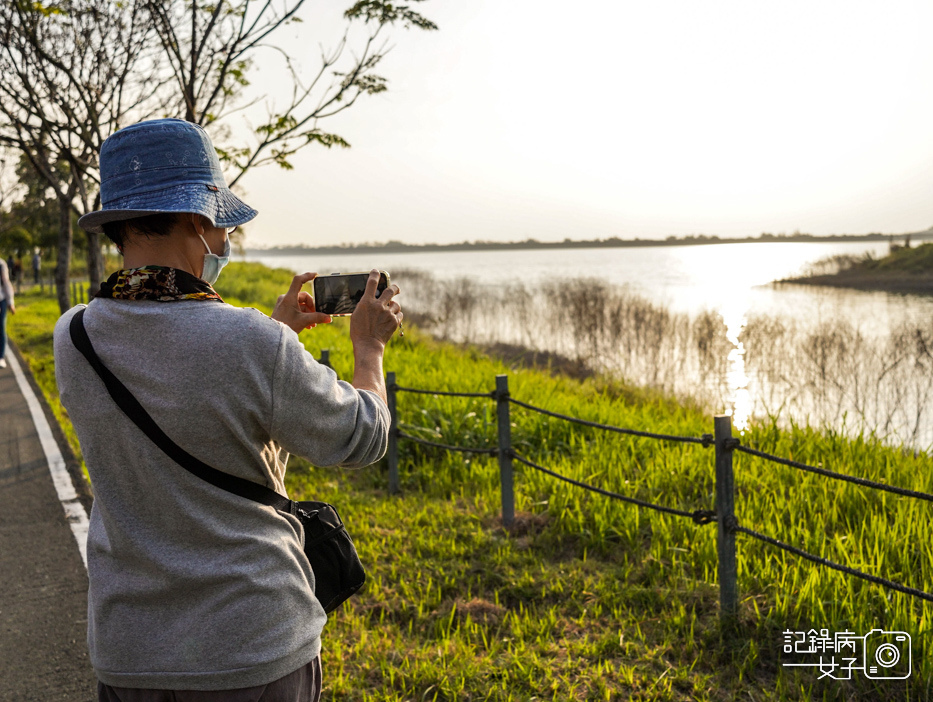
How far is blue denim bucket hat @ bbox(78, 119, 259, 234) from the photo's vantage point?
4.44 ft

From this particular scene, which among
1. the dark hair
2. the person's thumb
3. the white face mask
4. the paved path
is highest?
the dark hair

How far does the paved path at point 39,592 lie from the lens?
332cm

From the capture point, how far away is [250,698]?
134 cm

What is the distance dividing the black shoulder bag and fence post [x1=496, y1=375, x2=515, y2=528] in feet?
10.9

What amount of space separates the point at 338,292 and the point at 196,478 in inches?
25.5

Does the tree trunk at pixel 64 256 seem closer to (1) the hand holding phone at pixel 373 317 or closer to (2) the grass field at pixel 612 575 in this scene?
(2) the grass field at pixel 612 575

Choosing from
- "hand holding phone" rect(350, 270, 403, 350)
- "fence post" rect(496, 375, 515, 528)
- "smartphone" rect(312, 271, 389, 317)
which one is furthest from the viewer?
"fence post" rect(496, 375, 515, 528)

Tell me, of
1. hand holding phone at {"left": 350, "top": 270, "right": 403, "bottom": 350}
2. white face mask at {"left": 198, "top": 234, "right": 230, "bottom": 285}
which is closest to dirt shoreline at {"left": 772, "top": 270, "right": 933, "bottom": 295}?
hand holding phone at {"left": 350, "top": 270, "right": 403, "bottom": 350}

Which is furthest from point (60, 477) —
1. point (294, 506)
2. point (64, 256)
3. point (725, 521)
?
point (64, 256)

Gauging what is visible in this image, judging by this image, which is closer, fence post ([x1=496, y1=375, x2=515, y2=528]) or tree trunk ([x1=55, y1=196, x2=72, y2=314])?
fence post ([x1=496, y1=375, x2=515, y2=528])

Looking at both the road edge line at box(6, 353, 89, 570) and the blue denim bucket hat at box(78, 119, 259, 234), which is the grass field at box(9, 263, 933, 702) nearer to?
the road edge line at box(6, 353, 89, 570)

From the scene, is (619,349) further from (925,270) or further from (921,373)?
(925,270)

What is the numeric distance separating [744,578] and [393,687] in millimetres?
1853

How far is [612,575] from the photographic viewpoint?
4172mm
